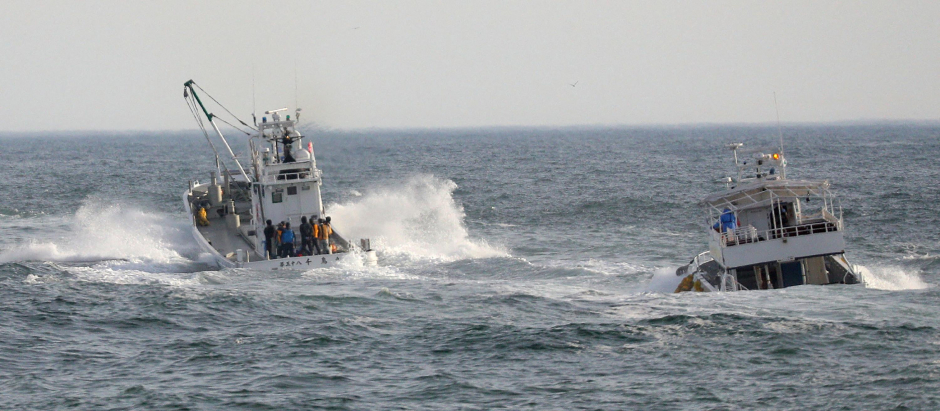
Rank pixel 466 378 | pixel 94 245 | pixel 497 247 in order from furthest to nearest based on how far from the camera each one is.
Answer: pixel 497 247
pixel 94 245
pixel 466 378

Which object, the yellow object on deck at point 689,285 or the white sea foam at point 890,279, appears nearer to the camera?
the yellow object on deck at point 689,285

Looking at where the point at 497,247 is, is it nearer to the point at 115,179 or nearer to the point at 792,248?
the point at 792,248

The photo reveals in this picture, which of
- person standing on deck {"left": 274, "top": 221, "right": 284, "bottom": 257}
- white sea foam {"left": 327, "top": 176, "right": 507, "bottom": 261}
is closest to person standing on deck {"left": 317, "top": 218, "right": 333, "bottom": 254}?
person standing on deck {"left": 274, "top": 221, "right": 284, "bottom": 257}

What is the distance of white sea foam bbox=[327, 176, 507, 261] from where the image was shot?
39.0 meters

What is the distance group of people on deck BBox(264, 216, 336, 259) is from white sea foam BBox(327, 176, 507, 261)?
195 inches

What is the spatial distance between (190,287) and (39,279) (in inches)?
207

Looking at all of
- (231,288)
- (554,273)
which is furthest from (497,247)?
(231,288)

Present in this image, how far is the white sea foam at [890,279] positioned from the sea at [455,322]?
0.17 metres

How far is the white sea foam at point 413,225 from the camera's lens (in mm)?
39000

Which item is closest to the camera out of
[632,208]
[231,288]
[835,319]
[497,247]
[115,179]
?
[835,319]

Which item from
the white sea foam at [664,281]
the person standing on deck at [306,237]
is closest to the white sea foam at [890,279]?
the white sea foam at [664,281]

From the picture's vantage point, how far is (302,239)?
33594 millimetres

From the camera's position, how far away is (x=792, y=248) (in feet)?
89.6

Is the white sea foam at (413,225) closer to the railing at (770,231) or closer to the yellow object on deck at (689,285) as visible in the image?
the yellow object on deck at (689,285)
